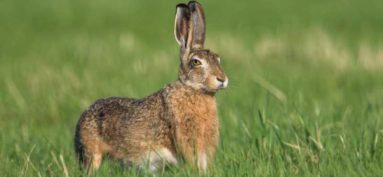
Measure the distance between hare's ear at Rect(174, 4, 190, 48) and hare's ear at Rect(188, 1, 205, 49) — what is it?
0.18 ft

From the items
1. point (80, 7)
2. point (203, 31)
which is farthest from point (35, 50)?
point (203, 31)

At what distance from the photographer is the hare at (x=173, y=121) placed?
6410 mm

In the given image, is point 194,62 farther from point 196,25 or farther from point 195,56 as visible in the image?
point 196,25

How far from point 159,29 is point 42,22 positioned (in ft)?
7.64

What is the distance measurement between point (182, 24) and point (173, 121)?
817mm

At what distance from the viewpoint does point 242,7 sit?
20.6 metres

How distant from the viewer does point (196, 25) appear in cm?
687

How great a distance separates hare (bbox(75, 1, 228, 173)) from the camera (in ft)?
21.0

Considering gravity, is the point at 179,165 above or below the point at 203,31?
below

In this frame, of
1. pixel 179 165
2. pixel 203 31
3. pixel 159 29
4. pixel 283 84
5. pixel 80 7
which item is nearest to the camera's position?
pixel 179 165

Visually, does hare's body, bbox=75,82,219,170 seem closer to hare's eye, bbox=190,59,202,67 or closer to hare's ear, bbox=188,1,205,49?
hare's eye, bbox=190,59,202,67

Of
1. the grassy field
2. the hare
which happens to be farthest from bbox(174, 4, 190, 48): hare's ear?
the grassy field

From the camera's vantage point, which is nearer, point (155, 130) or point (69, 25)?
→ point (155, 130)

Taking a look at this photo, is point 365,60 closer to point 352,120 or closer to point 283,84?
point 283,84
